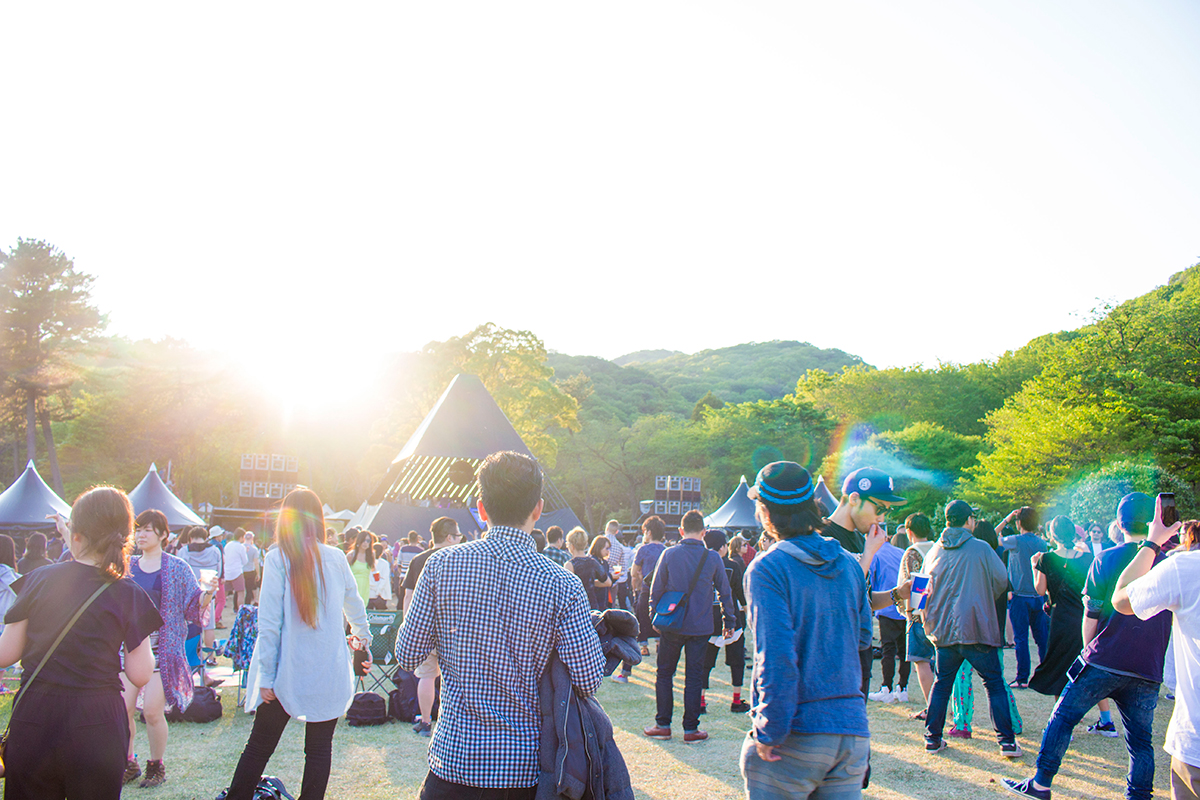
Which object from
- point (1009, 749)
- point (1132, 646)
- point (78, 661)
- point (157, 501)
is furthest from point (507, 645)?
point (157, 501)

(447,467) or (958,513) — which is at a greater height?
(958,513)

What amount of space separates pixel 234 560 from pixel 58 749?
10.2 meters

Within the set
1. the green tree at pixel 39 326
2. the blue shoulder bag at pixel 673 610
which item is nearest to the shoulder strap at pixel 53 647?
the blue shoulder bag at pixel 673 610

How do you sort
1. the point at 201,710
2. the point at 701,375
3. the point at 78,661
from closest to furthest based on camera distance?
the point at 78,661
the point at 201,710
the point at 701,375

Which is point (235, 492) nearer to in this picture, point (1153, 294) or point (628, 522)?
point (628, 522)

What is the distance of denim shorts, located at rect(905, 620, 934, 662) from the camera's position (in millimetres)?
6535

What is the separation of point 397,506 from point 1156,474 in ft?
82.9

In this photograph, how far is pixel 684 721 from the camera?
6.10 metres

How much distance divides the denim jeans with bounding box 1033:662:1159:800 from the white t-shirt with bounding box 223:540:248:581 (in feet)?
37.4

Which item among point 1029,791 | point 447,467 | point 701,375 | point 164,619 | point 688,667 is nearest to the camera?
point 1029,791

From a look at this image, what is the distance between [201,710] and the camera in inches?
250

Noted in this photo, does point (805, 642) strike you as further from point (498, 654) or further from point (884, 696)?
point (884, 696)

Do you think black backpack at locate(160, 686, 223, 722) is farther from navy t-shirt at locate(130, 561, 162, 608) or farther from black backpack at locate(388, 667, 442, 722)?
navy t-shirt at locate(130, 561, 162, 608)

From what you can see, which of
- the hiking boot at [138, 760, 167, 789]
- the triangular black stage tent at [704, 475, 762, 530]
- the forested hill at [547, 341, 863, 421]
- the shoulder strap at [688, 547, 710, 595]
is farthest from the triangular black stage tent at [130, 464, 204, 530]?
the forested hill at [547, 341, 863, 421]
